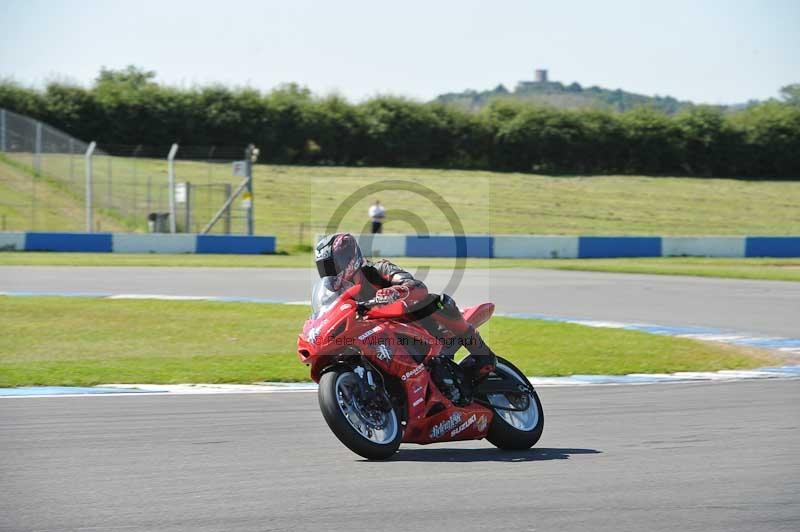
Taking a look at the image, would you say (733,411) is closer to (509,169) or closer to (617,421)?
(617,421)

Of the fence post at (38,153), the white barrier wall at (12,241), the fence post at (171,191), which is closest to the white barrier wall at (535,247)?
the fence post at (171,191)

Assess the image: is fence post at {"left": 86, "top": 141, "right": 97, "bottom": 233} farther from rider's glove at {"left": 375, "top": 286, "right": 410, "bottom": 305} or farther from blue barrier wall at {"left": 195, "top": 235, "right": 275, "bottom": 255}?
rider's glove at {"left": 375, "top": 286, "right": 410, "bottom": 305}

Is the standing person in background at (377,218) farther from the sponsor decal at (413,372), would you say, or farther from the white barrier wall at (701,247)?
the sponsor decal at (413,372)

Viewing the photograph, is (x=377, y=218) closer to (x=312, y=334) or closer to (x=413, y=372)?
(x=413, y=372)

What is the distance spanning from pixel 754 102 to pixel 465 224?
28.6 m

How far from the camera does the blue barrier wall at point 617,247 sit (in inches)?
1270

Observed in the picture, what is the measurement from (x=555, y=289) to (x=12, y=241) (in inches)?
639

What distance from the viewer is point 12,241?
99.0 ft

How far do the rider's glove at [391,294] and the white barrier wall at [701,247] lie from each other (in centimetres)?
2747

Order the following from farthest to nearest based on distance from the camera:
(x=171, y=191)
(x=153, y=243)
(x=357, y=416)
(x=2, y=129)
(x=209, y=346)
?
1. (x=2, y=129)
2. (x=171, y=191)
3. (x=153, y=243)
4. (x=209, y=346)
5. (x=357, y=416)

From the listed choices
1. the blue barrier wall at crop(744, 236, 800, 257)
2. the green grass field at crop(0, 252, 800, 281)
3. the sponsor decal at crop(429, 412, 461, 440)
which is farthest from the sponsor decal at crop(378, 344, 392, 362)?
the blue barrier wall at crop(744, 236, 800, 257)

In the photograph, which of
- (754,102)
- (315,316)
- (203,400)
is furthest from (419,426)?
(754,102)

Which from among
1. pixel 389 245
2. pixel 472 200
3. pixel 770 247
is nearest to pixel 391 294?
pixel 389 245

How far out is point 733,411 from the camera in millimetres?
8688
